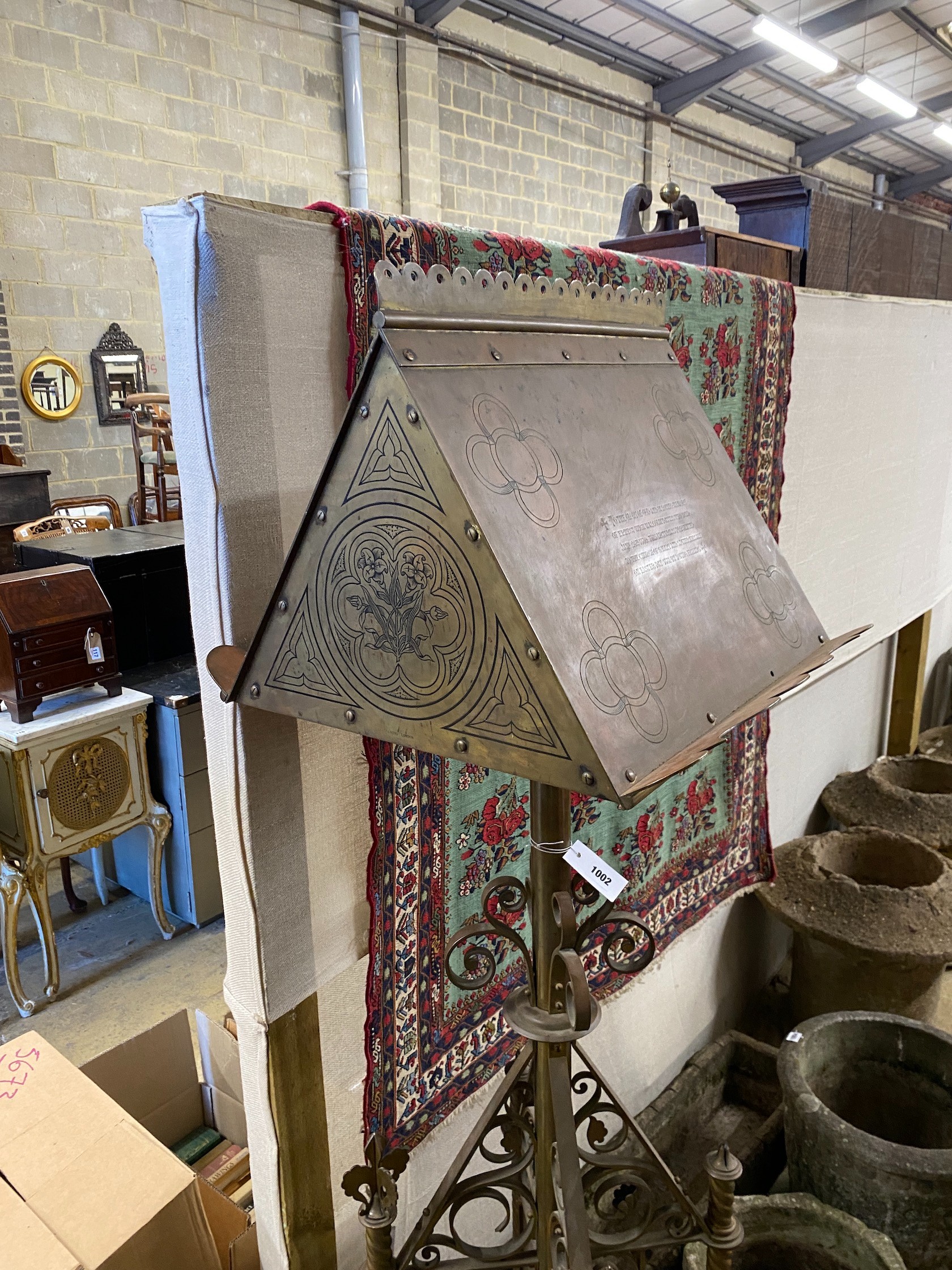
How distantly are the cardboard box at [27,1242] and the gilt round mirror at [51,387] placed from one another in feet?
14.5

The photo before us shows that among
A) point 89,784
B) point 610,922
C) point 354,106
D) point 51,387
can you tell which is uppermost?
point 354,106

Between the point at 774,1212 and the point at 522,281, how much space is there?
59.0 inches

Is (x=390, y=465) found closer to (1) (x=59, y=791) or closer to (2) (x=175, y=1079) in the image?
(2) (x=175, y=1079)

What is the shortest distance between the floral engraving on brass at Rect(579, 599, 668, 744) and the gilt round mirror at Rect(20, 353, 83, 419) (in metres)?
4.78

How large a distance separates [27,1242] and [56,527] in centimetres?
325

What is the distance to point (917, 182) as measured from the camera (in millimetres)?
11656

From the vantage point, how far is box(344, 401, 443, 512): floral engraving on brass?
62 cm

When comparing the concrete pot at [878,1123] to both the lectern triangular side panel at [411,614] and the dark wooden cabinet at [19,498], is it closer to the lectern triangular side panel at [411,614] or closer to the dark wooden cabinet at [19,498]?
the lectern triangular side panel at [411,614]

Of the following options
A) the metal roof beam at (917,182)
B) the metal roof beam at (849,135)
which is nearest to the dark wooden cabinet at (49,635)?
the metal roof beam at (849,135)

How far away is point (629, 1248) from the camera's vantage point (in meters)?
1.04

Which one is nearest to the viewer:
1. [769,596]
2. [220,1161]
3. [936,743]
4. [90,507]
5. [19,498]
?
[769,596]

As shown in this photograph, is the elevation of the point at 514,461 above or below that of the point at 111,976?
above

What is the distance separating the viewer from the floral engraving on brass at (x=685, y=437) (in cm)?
85

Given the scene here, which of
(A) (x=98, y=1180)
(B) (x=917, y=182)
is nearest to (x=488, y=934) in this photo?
(A) (x=98, y=1180)
